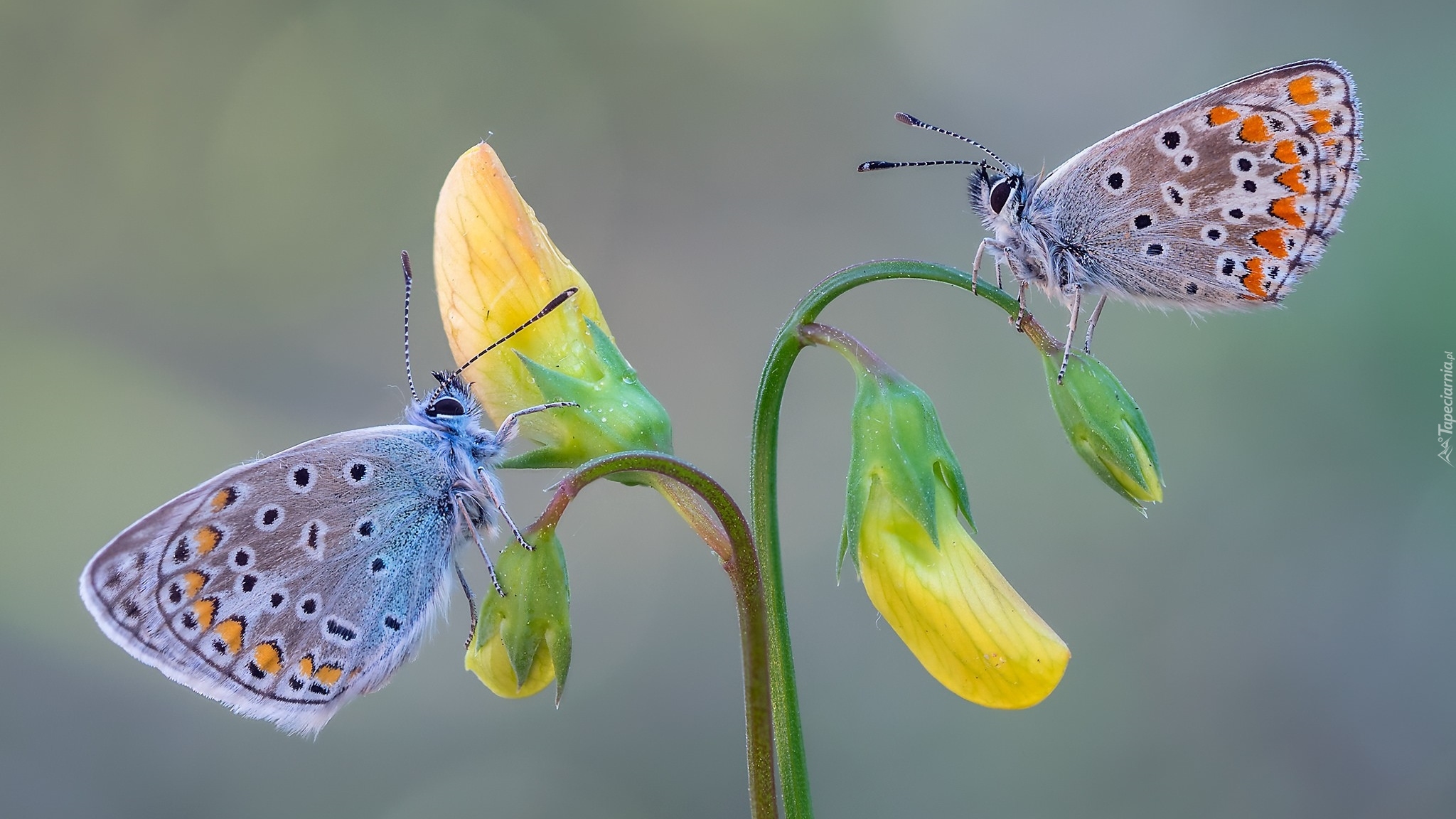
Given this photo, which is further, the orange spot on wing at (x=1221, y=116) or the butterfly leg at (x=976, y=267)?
the orange spot on wing at (x=1221, y=116)

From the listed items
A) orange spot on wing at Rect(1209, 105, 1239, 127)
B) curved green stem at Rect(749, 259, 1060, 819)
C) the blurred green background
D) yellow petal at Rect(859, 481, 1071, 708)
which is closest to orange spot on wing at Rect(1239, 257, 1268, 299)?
orange spot on wing at Rect(1209, 105, 1239, 127)

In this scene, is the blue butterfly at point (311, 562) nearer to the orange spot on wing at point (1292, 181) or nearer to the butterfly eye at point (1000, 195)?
the butterfly eye at point (1000, 195)

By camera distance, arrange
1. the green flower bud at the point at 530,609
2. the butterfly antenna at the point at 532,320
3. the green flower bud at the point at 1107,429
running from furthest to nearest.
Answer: the butterfly antenna at the point at 532,320 < the green flower bud at the point at 1107,429 < the green flower bud at the point at 530,609

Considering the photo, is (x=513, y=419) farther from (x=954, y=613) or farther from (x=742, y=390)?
(x=742, y=390)

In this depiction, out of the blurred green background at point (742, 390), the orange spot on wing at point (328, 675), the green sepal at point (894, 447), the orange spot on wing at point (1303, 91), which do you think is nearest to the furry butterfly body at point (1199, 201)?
the orange spot on wing at point (1303, 91)

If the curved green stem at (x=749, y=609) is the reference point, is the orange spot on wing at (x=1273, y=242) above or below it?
above
